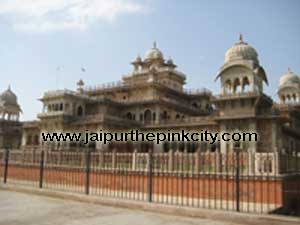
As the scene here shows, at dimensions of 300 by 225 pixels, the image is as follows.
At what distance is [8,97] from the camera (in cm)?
4991

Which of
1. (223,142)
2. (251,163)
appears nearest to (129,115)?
(223,142)

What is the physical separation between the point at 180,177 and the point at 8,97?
41855 millimetres

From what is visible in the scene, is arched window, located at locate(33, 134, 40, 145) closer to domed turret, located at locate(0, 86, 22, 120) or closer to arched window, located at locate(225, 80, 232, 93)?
domed turret, located at locate(0, 86, 22, 120)

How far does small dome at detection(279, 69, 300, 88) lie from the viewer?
40.6 m

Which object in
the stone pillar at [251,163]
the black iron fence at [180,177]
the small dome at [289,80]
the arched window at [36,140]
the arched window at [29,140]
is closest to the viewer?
the black iron fence at [180,177]

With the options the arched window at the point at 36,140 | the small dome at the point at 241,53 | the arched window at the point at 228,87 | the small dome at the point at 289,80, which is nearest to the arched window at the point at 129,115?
the arched window at the point at 36,140

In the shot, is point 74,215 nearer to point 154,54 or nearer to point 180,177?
point 180,177

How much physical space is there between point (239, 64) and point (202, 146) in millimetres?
9517

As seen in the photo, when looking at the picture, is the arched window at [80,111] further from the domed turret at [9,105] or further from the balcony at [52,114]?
the domed turret at [9,105]

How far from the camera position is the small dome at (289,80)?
40562 millimetres

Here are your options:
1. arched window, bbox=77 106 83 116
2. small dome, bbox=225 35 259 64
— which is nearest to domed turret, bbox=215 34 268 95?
small dome, bbox=225 35 259 64

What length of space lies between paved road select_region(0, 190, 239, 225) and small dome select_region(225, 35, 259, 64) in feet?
72.6

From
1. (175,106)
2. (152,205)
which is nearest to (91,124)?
(175,106)

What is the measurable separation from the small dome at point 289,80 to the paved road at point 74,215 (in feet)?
118
